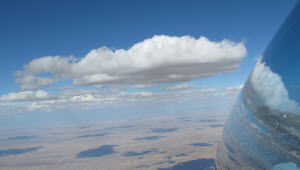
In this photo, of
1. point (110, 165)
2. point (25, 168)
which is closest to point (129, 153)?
point (110, 165)

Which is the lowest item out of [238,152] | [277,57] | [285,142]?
[238,152]

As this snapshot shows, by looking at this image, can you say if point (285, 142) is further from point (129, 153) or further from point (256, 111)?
point (129, 153)

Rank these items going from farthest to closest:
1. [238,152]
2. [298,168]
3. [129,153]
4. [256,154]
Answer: [129,153] → [238,152] → [256,154] → [298,168]

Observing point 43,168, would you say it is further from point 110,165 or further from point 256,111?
point 256,111

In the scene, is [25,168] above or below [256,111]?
below

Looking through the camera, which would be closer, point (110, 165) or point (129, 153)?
point (110, 165)

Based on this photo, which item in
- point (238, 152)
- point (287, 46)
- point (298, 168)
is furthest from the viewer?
point (238, 152)

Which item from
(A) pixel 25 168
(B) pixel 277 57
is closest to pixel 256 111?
(B) pixel 277 57
